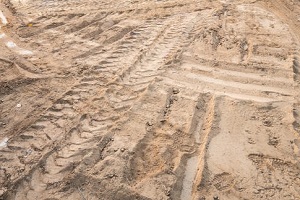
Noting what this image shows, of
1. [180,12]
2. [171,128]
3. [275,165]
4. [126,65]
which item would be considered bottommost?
[275,165]

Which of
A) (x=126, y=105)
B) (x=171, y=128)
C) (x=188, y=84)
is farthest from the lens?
(x=188, y=84)

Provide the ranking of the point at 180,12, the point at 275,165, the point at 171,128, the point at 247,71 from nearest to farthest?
the point at 275,165, the point at 171,128, the point at 247,71, the point at 180,12

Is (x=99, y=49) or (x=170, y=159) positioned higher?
(x=99, y=49)

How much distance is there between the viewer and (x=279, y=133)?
3078mm

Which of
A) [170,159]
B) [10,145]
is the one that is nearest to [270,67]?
[170,159]

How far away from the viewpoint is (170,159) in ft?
9.10

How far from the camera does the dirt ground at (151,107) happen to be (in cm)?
258

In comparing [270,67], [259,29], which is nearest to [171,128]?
[270,67]

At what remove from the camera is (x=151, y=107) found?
3422 millimetres

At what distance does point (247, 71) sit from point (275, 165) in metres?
1.77

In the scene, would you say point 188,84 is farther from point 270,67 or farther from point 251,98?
point 270,67

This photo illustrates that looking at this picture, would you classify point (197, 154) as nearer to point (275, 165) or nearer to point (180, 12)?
point (275, 165)

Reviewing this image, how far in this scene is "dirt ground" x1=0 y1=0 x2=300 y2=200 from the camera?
102 inches

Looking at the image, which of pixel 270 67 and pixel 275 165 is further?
pixel 270 67
